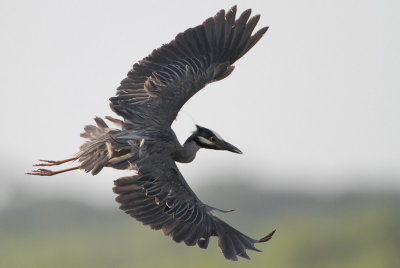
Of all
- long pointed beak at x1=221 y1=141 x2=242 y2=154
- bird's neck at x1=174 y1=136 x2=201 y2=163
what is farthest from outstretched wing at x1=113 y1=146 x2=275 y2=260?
long pointed beak at x1=221 y1=141 x2=242 y2=154

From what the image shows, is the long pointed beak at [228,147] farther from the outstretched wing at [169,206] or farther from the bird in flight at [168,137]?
the outstretched wing at [169,206]

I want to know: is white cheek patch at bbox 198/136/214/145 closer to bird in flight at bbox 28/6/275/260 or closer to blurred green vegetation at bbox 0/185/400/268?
bird in flight at bbox 28/6/275/260

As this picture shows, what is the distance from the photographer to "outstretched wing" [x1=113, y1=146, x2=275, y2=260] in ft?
54.7

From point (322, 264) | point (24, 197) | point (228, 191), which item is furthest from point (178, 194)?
point (228, 191)

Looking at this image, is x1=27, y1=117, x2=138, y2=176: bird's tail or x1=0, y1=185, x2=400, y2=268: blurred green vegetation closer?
x1=27, y1=117, x2=138, y2=176: bird's tail

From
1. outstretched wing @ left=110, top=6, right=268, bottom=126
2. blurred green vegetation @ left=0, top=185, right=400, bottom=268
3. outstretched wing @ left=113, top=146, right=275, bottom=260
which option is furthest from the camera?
blurred green vegetation @ left=0, top=185, right=400, bottom=268

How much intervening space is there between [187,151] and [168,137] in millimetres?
663

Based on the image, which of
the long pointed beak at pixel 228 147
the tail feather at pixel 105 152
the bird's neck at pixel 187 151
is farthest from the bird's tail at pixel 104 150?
the long pointed beak at pixel 228 147

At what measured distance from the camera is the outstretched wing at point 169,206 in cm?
1667

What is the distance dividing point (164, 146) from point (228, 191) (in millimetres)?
76516

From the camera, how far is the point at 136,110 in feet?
58.9

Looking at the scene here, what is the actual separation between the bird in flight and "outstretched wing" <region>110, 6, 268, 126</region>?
15mm

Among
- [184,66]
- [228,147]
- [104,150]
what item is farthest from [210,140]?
[104,150]

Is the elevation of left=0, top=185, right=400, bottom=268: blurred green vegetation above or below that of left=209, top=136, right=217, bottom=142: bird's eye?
above
